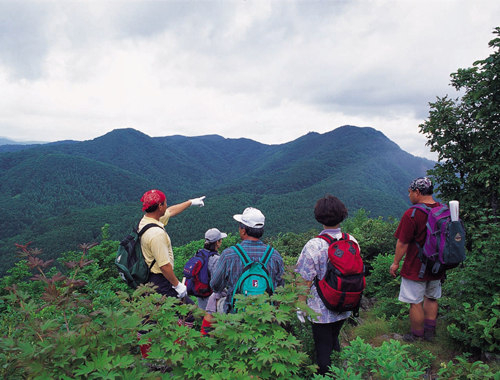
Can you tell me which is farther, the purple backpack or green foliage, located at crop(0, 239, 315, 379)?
the purple backpack

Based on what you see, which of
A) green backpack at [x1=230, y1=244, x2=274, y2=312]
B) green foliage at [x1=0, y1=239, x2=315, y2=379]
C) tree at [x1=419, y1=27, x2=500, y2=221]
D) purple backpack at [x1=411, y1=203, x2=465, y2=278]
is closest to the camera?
green foliage at [x1=0, y1=239, x2=315, y2=379]

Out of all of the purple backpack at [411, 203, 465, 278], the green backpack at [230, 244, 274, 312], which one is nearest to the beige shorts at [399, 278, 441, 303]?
the purple backpack at [411, 203, 465, 278]

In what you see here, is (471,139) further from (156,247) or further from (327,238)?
(156,247)

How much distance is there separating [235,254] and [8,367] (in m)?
1.43

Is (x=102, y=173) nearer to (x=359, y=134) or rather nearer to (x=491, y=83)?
(x=491, y=83)

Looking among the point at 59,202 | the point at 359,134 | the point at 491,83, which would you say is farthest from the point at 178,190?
the point at 491,83

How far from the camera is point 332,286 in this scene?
7.44 feet

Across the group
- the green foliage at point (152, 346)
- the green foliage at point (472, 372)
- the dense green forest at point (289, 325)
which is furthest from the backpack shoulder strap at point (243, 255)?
the green foliage at point (472, 372)

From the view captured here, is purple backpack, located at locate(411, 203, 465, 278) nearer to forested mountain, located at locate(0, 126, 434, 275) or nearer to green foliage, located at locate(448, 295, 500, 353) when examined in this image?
green foliage, located at locate(448, 295, 500, 353)

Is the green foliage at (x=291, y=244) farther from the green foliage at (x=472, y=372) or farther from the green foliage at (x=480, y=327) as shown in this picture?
the green foliage at (x=472, y=372)

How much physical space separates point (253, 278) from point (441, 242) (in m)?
1.84

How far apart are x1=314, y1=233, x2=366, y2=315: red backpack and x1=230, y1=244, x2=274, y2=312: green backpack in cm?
47

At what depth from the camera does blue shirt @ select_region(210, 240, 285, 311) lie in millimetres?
2275

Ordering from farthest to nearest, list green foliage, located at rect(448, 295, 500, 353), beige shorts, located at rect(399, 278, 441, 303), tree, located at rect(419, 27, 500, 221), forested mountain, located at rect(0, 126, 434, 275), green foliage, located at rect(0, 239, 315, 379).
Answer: forested mountain, located at rect(0, 126, 434, 275), tree, located at rect(419, 27, 500, 221), beige shorts, located at rect(399, 278, 441, 303), green foliage, located at rect(448, 295, 500, 353), green foliage, located at rect(0, 239, 315, 379)
